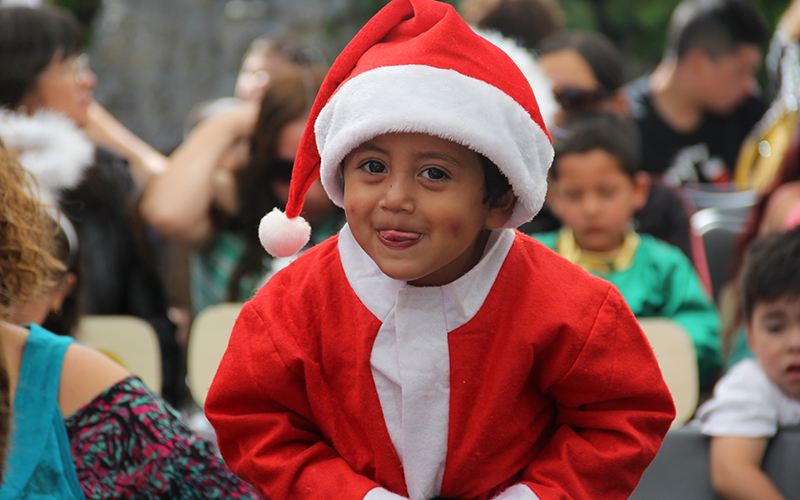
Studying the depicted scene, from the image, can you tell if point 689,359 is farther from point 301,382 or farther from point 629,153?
point 301,382

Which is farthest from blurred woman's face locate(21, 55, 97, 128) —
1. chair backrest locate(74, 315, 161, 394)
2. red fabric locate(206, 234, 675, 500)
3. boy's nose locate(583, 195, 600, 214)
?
red fabric locate(206, 234, 675, 500)

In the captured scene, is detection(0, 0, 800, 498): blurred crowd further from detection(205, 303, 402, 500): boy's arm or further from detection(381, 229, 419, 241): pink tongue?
detection(381, 229, 419, 241): pink tongue

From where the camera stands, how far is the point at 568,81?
3.00 meters

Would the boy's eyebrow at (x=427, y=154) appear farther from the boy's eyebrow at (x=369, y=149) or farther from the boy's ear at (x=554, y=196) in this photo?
the boy's ear at (x=554, y=196)

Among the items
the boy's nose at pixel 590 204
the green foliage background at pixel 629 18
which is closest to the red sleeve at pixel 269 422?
the boy's nose at pixel 590 204

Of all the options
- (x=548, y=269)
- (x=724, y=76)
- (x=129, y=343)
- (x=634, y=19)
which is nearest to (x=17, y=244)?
(x=548, y=269)

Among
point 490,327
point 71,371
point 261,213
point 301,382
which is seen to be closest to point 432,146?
point 490,327

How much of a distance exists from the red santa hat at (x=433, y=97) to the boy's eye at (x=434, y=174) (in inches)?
1.9

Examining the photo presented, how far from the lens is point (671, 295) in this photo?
93.7 inches

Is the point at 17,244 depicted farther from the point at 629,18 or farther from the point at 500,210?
the point at 629,18

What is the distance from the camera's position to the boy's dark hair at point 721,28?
3734 millimetres

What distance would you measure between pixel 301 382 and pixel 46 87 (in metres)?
1.83

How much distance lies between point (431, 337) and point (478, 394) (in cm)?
10

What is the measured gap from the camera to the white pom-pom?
1.15 m
